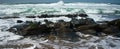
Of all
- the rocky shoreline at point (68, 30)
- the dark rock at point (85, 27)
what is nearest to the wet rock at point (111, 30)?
the rocky shoreline at point (68, 30)

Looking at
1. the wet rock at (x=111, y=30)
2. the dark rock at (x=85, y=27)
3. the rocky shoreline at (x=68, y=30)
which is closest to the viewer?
the rocky shoreline at (x=68, y=30)

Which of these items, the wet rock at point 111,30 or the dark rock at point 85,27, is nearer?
the wet rock at point 111,30

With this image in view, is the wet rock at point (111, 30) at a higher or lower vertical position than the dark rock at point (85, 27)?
lower

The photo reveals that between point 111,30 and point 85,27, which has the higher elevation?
point 85,27

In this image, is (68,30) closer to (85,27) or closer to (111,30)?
(85,27)

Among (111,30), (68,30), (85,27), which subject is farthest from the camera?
(85,27)

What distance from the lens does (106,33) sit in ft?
31.3

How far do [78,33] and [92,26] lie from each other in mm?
855

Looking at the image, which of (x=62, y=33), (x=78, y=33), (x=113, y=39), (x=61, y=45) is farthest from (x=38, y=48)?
(x=113, y=39)

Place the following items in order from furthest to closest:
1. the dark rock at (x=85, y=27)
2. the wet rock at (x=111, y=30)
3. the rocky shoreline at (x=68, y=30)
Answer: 1. the dark rock at (x=85, y=27)
2. the wet rock at (x=111, y=30)
3. the rocky shoreline at (x=68, y=30)

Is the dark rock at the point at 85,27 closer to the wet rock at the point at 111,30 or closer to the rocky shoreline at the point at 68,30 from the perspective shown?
the rocky shoreline at the point at 68,30

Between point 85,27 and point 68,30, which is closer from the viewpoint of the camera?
point 68,30

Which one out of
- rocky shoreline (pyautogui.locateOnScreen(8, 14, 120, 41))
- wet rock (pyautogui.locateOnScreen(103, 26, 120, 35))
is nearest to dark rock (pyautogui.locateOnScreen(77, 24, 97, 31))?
rocky shoreline (pyautogui.locateOnScreen(8, 14, 120, 41))

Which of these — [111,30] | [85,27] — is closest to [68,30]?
[85,27]
